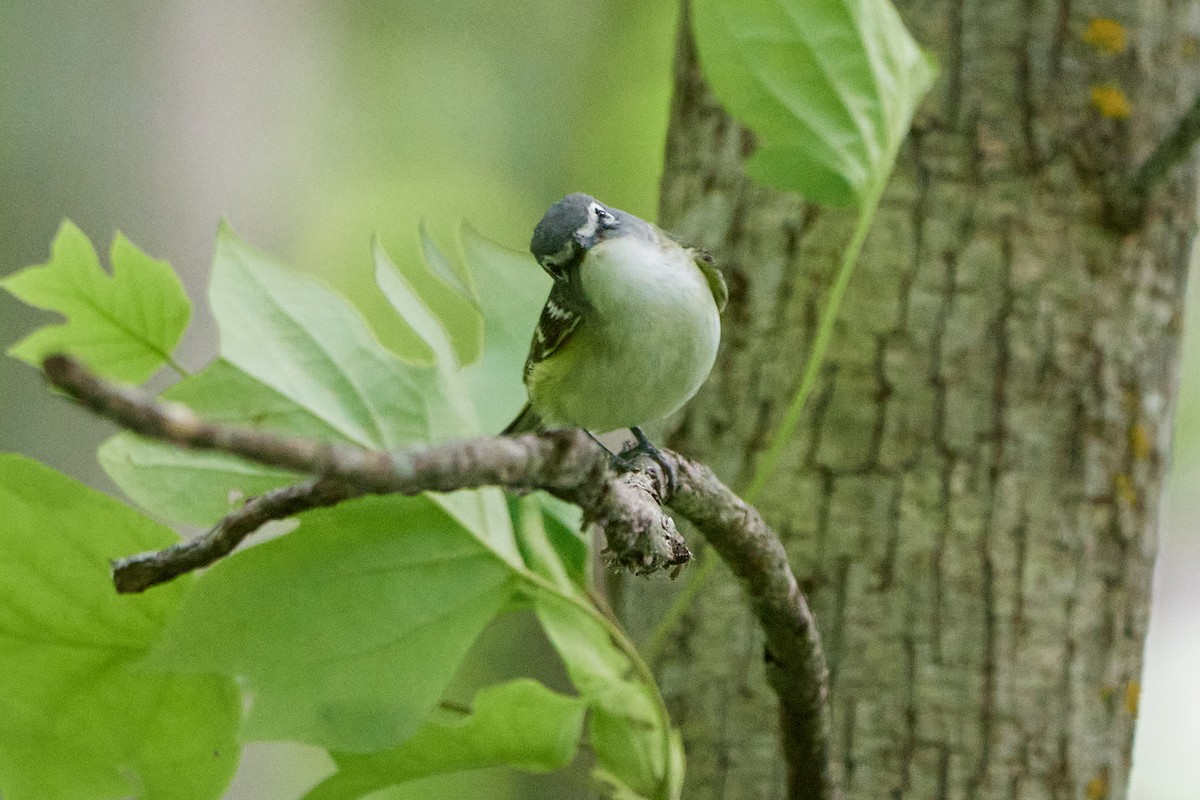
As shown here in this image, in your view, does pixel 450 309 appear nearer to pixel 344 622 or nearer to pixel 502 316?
pixel 502 316

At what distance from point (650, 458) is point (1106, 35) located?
2.04ft

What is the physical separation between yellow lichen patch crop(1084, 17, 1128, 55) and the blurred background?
0.91 meters

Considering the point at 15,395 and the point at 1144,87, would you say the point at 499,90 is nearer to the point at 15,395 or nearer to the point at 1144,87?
the point at 15,395

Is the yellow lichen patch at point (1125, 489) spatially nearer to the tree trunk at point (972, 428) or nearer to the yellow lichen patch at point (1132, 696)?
the tree trunk at point (972, 428)

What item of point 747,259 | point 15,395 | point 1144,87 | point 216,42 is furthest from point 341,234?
point 1144,87

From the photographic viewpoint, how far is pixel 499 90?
2840 millimetres

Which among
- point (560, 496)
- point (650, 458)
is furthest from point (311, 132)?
point (560, 496)

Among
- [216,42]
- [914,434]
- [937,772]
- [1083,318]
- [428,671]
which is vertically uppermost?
[216,42]

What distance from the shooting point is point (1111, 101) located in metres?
0.95

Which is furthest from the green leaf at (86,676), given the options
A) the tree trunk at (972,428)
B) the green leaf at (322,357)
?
the tree trunk at (972,428)

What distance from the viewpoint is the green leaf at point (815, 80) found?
728mm

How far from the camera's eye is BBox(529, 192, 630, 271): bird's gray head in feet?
2.14

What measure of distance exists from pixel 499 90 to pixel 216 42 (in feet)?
2.62

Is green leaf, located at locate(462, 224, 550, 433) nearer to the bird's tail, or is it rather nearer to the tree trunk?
the bird's tail
